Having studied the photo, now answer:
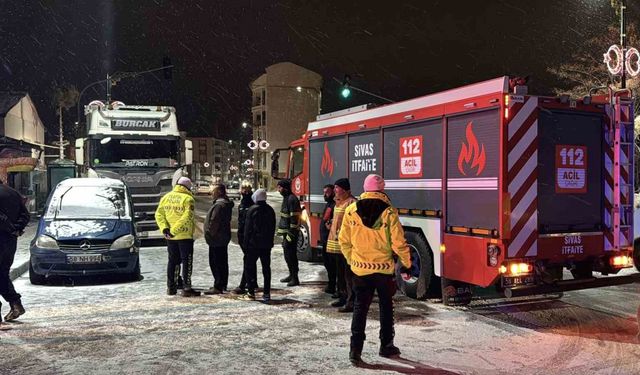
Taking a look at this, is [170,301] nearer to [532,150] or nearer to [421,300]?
[421,300]

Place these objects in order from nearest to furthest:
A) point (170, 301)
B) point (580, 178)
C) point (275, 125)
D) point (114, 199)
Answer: point (580, 178) < point (170, 301) < point (114, 199) < point (275, 125)

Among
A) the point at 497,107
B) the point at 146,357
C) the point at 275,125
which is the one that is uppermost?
the point at 275,125

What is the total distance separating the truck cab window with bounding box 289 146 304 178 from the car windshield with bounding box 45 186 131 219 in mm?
3558

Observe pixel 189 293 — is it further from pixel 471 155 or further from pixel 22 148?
pixel 22 148

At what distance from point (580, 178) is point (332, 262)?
11.9 feet

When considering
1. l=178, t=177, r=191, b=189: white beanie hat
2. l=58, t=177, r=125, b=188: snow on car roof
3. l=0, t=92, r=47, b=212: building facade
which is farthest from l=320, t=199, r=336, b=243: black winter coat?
l=58, t=177, r=125, b=188: snow on car roof

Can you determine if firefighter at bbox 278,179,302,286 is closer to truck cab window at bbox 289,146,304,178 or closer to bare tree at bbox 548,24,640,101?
truck cab window at bbox 289,146,304,178

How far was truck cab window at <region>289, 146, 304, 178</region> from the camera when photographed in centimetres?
1241

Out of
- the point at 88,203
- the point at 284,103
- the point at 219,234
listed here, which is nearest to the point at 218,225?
the point at 219,234

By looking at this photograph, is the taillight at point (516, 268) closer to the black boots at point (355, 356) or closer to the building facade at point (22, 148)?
the black boots at point (355, 356)

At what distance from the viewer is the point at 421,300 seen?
838 centimetres

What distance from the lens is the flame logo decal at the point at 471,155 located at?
23.2 feet

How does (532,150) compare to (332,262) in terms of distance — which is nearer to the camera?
(532,150)

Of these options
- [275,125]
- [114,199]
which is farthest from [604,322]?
[275,125]
